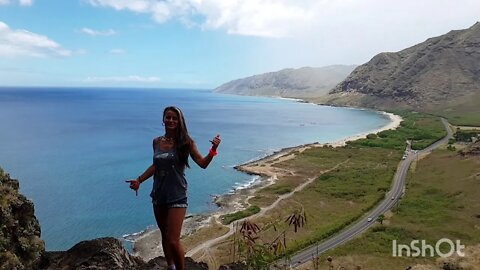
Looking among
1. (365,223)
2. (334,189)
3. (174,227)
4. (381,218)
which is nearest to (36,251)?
(174,227)

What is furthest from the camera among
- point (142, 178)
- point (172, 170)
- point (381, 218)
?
point (381, 218)

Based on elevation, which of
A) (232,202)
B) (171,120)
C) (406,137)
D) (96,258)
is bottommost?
(232,202)

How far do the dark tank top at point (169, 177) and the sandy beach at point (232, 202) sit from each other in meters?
36.1

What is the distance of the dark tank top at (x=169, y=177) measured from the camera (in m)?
7.01

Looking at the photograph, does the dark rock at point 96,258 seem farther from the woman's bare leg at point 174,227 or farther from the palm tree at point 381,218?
the palm tree at point 381,218

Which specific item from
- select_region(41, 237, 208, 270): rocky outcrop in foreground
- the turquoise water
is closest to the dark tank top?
select_region(41, 237, 208, 270): rocky outcrop in foreground

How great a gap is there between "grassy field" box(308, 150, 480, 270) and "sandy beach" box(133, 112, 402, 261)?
1798 centimetres

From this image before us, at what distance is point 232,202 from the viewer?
63.1m

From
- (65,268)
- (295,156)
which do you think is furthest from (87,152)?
(65,268)

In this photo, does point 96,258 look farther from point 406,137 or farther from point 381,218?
point 406,137

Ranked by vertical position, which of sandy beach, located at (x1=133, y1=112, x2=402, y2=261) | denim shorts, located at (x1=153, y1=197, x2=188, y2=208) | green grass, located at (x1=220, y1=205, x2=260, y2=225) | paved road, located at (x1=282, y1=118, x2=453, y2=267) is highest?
denim shorts, located at (x1=153, y1=197, x2=188, y2=208)

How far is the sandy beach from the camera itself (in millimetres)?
44666

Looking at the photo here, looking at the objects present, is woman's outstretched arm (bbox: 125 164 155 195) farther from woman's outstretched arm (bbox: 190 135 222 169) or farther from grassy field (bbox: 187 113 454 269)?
grassy field (bbox: 187 113 454 269)

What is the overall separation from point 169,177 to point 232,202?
56.8 meters
